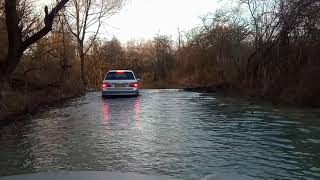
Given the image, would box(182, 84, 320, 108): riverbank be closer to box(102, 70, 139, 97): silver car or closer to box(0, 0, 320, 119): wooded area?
box(0, 0, 320, 119): wooded area

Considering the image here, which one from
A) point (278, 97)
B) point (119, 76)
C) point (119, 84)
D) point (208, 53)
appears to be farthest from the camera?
point (208, 53)

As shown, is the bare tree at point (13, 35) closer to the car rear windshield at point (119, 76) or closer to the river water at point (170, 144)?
the river water at point (170, 144)

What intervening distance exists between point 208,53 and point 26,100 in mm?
27592

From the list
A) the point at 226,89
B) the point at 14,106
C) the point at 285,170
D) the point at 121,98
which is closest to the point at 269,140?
the point at 285,170

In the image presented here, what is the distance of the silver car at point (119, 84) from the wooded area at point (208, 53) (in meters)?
2.70

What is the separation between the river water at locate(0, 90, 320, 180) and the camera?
827 cm

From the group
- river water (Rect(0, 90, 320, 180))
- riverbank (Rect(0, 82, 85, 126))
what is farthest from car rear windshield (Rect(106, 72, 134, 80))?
river water (Rect(0, 90, 320, 180))

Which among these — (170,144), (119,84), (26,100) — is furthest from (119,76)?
(170,144)

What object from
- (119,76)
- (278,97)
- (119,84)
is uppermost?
(119,76)

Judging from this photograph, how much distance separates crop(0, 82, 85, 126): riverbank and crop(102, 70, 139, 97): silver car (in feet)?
7.46

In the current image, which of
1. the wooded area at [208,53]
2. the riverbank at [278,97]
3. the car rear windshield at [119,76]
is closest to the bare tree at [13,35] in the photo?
the wooded area at [208,53]

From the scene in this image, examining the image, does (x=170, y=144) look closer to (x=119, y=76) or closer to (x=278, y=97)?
(x=278, y=97)

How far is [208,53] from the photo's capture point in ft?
151

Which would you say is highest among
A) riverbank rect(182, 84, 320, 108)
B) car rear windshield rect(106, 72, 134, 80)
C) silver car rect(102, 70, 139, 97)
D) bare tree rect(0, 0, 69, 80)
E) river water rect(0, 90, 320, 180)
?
bare tree rect(0, 0, 69, 80)
